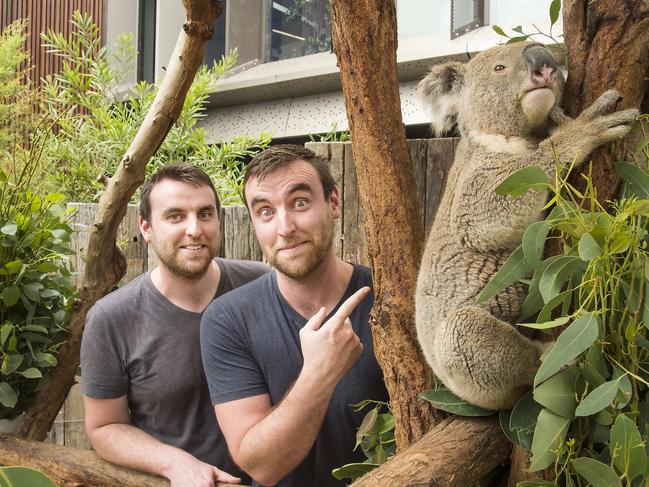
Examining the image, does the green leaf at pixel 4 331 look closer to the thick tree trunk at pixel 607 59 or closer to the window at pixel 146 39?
the thick tree trunk at pixel 607 59

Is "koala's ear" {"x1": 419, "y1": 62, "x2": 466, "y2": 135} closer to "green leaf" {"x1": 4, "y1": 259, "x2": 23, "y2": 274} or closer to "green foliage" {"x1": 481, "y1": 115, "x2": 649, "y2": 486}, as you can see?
"green foliage" {"x1": 481, "y1": 115, "x2": 649, "y2": 486}

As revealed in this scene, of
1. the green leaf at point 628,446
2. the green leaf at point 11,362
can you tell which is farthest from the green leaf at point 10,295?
the green leaf at point 628,446

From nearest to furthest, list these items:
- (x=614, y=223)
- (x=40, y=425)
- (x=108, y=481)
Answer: (x=614, y=223) < (x=108, y=481) < (x=40, y=425)

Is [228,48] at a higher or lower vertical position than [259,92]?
higher

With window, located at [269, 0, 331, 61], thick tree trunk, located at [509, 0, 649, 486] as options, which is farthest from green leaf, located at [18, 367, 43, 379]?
window, located at [269, 0, 331, 61]

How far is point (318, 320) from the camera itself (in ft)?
5.01

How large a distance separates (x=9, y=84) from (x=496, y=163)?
17.2 ft

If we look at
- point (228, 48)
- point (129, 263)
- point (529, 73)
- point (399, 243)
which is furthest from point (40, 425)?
point (228, 48)

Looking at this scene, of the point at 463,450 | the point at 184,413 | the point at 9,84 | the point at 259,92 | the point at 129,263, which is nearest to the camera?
the point at 463,450

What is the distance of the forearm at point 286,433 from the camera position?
5.29 ft

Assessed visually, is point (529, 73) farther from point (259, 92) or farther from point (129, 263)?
point (259, 92)

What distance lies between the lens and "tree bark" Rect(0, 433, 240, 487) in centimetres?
215

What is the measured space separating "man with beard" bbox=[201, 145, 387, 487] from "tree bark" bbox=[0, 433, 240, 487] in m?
0.46

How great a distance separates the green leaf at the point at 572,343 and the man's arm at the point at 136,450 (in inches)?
53.2
